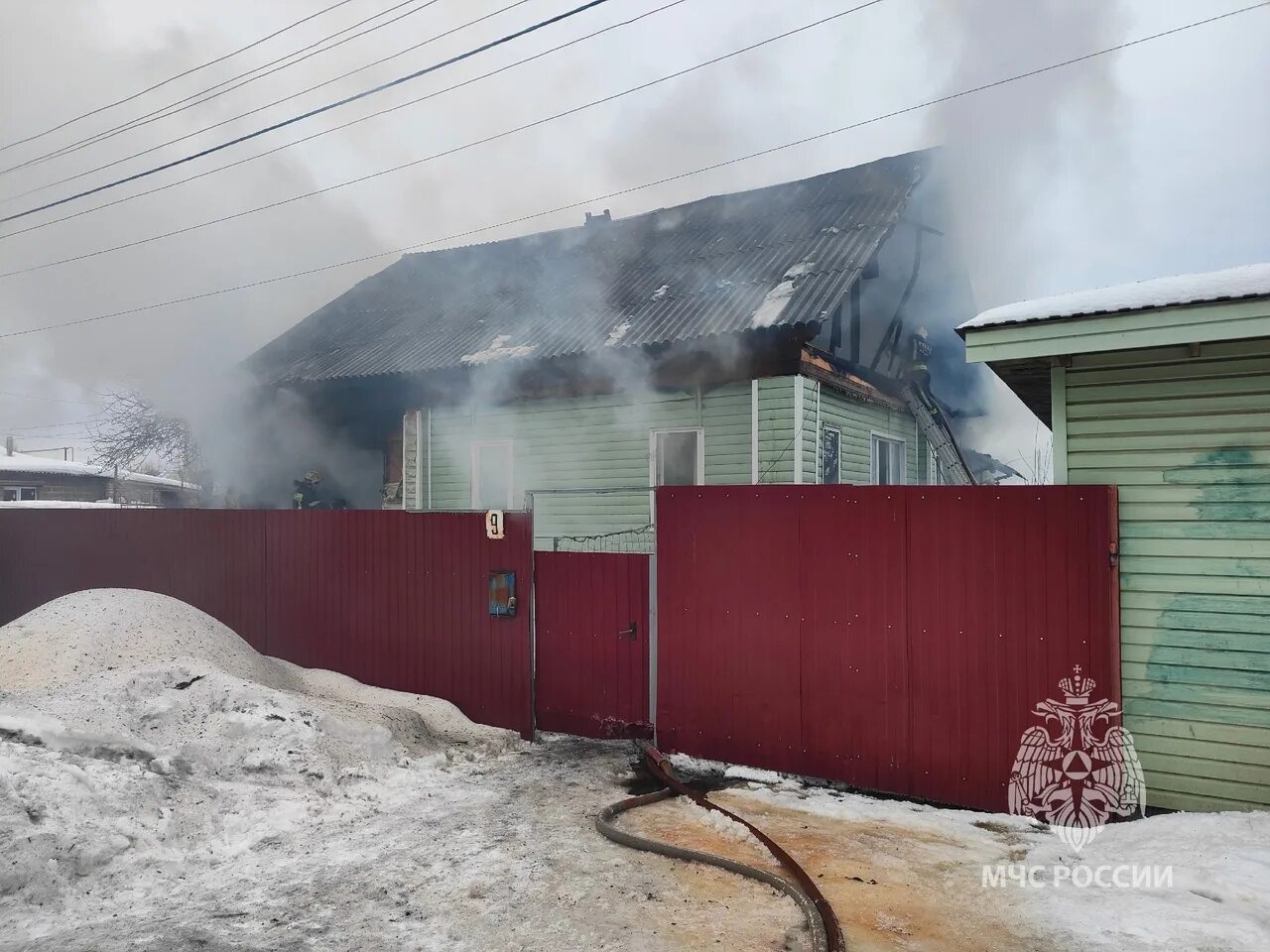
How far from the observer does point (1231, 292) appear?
14.9 ft

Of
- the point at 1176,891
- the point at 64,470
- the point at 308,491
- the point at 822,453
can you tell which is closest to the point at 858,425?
the point at 822,453

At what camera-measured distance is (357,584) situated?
816 cm

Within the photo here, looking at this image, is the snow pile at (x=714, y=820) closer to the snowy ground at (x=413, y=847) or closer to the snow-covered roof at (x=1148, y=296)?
the snowy ground at (x=413, y=847)

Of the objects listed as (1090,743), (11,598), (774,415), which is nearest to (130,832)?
(1090,743)

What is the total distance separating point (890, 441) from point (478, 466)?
706cm

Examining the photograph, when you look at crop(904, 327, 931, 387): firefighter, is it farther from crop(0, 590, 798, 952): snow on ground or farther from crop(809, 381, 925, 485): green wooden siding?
crop(0, 590, 798, 952): snow on ground

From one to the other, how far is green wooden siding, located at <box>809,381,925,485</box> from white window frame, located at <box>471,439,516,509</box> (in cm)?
494

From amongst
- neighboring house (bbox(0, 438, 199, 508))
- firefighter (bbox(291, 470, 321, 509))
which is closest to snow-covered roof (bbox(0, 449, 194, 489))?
neighboring house (bbox(0, 438, 199, 508))

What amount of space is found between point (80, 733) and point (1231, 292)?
7.79m

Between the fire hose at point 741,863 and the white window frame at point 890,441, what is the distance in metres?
7.72

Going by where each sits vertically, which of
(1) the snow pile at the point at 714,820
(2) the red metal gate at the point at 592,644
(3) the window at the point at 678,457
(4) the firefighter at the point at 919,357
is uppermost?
(4) the firefighter at the point at 919,357

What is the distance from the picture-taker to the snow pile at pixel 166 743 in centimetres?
425

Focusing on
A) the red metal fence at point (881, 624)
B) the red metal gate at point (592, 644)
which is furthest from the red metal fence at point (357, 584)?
the red metal fence at point (881, 624)

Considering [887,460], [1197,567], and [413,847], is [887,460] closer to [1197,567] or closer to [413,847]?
[1197,567]
